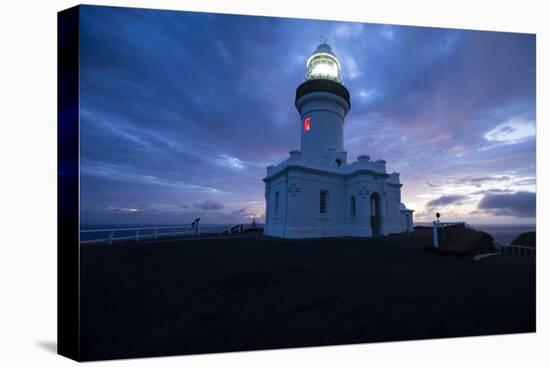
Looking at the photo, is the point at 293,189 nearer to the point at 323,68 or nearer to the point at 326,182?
the point at 326,182

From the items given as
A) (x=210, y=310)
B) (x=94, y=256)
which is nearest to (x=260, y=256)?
(x=210, y=310)

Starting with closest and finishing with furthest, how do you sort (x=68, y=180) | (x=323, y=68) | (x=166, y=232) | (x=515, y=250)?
1. (x=68, y=180)
2. (x=515, y=250)
3. (x=166, y=232)
4. (x=323, y=68)

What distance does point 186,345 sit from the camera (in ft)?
8.90

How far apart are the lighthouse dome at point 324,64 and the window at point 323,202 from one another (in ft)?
27.1

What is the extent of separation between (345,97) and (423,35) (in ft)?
39.4

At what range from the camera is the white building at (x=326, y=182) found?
12445 mm

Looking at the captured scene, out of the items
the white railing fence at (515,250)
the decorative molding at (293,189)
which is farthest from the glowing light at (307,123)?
the white railing fence at (515,250)

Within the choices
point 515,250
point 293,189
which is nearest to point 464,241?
point 515,250

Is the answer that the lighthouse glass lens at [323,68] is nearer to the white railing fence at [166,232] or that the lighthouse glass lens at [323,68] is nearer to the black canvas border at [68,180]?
the white railing fence at [166,232]

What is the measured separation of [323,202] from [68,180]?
12.1 m

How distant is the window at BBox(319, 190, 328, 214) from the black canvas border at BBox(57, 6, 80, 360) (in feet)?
38.7

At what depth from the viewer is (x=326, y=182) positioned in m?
13.7

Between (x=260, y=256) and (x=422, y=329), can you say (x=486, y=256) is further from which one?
(x=260, y=256)

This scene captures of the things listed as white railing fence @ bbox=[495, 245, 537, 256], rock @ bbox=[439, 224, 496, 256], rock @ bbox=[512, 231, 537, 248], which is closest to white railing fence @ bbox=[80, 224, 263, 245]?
rock @ bbox=[439, 224, 496, 256]
